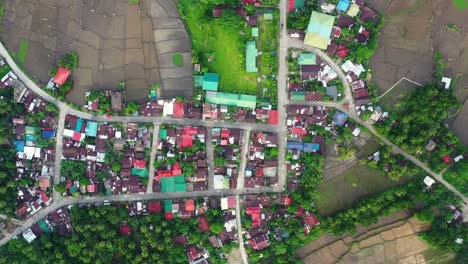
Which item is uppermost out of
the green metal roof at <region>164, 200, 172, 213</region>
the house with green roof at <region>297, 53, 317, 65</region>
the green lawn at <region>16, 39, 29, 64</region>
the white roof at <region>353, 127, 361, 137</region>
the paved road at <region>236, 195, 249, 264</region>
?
the green lawn at <region>16, 39, 29, 64</region>

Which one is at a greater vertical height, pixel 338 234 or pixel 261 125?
pixel 261 125

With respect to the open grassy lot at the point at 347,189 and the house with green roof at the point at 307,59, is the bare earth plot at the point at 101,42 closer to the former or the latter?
the house with green roof at the point at 307,59

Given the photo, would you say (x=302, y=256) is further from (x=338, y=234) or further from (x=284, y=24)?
(x=284, y=24)

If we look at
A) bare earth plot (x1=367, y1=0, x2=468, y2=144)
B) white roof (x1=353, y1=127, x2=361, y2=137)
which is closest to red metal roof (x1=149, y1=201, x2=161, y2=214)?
white roof (x1=353, y1=127, x2=361, y2=137)

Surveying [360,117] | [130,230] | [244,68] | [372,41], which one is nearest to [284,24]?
[244,68]

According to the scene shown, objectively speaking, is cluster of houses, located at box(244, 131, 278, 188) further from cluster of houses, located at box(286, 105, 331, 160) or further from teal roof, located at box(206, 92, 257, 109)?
teal roof, located at box(206, 92, 257, 109)

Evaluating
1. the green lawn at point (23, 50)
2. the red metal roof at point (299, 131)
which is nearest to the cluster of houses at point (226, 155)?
the red metal roof at point (299, 131)
